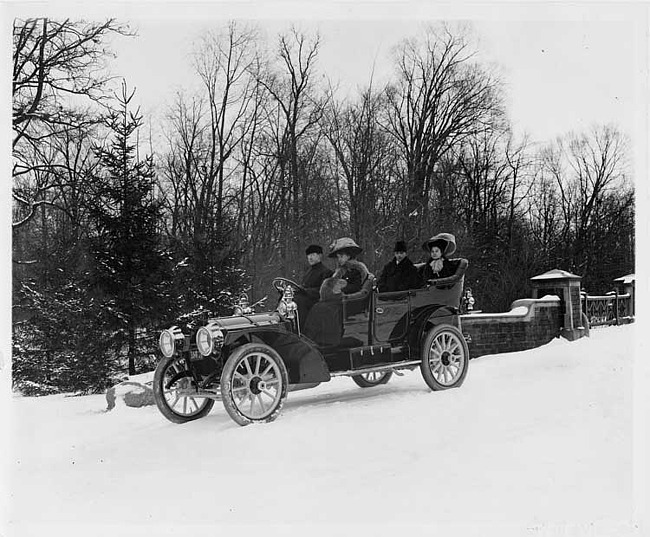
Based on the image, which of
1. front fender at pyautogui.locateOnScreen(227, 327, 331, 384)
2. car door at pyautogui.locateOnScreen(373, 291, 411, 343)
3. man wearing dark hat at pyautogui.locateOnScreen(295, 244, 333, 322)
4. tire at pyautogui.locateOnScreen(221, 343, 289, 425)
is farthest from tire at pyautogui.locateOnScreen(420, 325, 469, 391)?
tire at pyautogui.locateOnScreen(221, 343, 289, 425)

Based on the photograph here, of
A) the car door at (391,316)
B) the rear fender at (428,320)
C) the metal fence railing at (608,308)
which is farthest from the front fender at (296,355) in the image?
the metal fence railing at (608,308)

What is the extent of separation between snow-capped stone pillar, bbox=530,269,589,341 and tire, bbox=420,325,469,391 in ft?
18.0

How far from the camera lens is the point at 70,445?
6.33 metres

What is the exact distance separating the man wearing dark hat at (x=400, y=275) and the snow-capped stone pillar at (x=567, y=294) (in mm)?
5716

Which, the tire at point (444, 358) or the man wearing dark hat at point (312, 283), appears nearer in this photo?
the man wearing dark hat at point (312, 283)

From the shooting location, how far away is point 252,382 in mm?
5992

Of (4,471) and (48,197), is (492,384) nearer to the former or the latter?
(4,471)

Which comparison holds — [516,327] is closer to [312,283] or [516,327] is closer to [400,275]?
[400,275]

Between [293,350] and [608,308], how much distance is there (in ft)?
35.7

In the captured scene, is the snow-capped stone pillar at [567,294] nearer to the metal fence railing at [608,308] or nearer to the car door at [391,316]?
the metal fence railing at [608,308]

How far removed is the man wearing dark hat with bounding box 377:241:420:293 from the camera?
768cm

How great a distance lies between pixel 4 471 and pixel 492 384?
500 centimetres

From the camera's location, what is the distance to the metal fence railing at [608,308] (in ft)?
47.3

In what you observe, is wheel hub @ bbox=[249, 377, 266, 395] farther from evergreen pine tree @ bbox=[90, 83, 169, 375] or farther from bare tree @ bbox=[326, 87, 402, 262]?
bare tree @ bbox=[326, 87, 402, 262]
